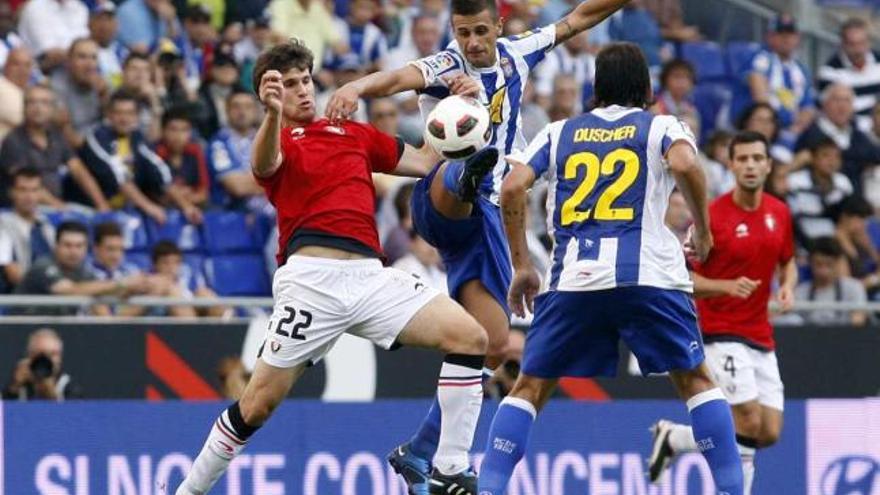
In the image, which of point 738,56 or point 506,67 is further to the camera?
point 738,56

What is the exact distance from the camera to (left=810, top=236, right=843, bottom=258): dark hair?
1641 cm

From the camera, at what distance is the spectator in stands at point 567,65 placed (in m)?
17.8

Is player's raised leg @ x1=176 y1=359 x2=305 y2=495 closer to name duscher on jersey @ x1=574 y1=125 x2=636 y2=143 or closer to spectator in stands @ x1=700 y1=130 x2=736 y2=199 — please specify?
name duscher on jersey @ x1=574 y1=125 x2=636 y2=143

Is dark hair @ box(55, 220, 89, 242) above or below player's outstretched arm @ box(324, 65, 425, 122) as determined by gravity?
below

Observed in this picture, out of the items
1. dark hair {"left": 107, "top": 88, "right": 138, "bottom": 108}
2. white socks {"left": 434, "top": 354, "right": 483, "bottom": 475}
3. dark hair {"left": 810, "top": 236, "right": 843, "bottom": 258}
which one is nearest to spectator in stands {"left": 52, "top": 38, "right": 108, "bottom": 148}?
dark hair {"left": 107, "top": 88, "right": 138, "bottom": 108}

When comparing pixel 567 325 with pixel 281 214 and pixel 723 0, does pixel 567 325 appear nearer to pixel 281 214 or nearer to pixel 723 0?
pixel 281 214

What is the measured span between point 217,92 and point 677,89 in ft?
13.8

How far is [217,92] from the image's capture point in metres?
16.4

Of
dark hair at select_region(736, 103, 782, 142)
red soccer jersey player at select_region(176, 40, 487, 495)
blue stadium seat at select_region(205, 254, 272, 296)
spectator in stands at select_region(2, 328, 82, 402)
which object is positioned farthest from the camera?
dark hair at select_region(736, 103, 782, 142)

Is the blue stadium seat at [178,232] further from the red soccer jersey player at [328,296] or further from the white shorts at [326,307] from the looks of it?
the white shorts at [326,307]

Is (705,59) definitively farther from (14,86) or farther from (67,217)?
(67,217)

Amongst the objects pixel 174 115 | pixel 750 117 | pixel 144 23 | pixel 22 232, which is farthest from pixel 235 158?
pixel 750 117

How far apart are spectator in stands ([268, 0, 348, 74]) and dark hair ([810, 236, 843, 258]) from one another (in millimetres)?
4153

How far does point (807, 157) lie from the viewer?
17.9 metres
